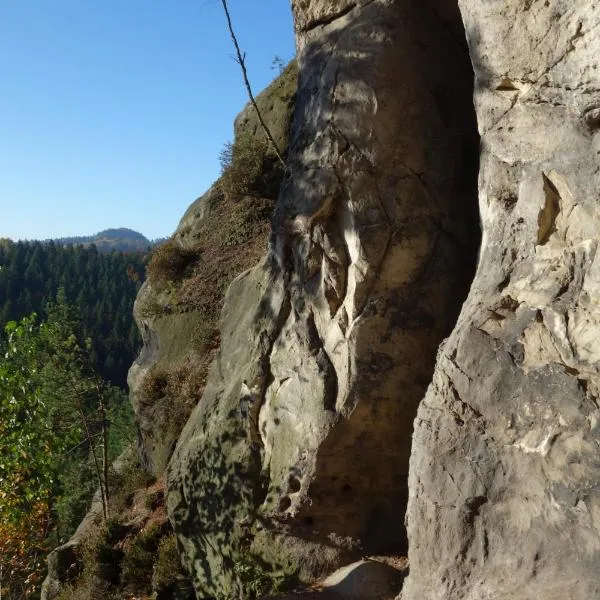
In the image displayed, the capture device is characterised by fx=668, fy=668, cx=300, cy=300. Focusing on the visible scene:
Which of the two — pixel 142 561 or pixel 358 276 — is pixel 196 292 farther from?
pixel 358 276

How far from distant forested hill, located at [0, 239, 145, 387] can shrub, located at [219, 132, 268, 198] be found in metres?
60.6

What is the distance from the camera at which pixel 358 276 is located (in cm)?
838

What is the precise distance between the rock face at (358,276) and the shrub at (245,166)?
20.9 feet

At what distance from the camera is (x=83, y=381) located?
→ 15.7 meters

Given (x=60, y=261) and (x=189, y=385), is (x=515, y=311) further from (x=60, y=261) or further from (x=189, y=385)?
(x=60, y=261)

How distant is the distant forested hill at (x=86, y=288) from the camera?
79.5 metres

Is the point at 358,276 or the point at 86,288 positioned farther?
the point at 86,288

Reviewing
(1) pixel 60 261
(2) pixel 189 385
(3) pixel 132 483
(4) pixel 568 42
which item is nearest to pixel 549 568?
(4) pixel 568 42

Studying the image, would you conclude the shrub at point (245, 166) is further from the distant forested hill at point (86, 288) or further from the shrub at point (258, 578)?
the distant forested hill at point (86, 288)

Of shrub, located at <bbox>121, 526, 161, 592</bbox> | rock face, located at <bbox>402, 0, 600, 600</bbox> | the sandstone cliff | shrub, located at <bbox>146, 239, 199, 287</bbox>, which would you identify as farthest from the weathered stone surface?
rock face, located at <bbox>402, 0, 600, 600</bbox>

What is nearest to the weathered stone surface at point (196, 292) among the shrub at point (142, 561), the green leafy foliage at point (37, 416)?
the green leafy foliage at point (37, 416)

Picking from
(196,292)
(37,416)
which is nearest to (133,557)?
(37,416)

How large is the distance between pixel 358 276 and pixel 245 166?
27.2 feet

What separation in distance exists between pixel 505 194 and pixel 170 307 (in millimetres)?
10562
